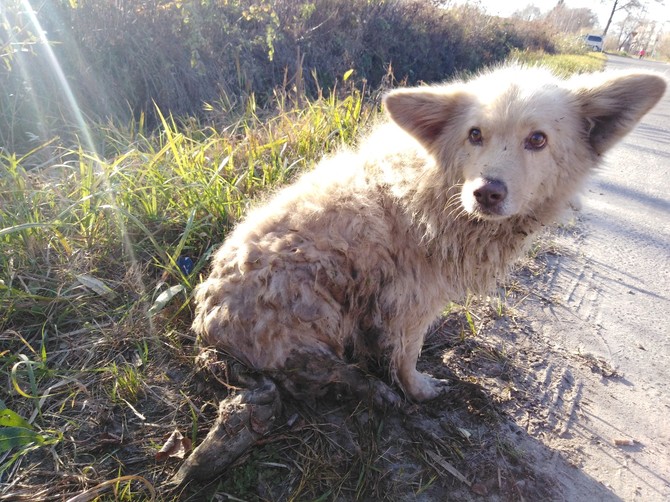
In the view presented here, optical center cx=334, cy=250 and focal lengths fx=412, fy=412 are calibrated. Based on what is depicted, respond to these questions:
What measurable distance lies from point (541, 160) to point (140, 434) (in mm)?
2258

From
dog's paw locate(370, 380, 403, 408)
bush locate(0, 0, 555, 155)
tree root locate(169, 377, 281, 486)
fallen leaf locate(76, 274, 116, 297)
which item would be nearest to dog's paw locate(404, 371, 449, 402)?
dog's paw locate(370, 380, 403, 408)

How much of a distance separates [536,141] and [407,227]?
2.43ft

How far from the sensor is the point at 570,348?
269cm

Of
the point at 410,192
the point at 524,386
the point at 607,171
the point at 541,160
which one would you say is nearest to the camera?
the point at 541,160

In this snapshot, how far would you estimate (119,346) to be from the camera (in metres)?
2.17

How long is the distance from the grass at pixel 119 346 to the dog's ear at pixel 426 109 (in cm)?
129

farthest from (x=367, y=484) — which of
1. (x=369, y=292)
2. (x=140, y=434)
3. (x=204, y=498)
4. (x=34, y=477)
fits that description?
(x=34, y=477)

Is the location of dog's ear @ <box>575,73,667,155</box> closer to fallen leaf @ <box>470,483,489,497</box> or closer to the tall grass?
fallen leaf @ <box>470,483,489,497</box>

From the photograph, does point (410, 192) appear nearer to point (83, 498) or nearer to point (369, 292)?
point (369, 292)

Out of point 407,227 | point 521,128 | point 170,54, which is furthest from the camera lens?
point 170,54

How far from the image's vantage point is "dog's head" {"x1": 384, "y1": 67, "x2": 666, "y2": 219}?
6.27 ft

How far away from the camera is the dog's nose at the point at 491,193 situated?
6.03 ft

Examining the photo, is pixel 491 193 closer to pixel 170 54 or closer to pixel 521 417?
pixel 521 417

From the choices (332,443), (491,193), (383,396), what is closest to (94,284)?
(332,443)
